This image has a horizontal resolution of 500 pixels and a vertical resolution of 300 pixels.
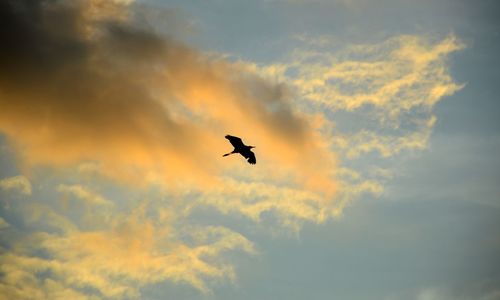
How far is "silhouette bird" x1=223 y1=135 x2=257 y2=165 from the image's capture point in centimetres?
16916

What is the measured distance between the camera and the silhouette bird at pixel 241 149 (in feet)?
555

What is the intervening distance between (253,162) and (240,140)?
5016 millimetres

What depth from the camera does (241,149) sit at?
171500 millimetres

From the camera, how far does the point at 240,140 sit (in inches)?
6683

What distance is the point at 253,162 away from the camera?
173 metres
